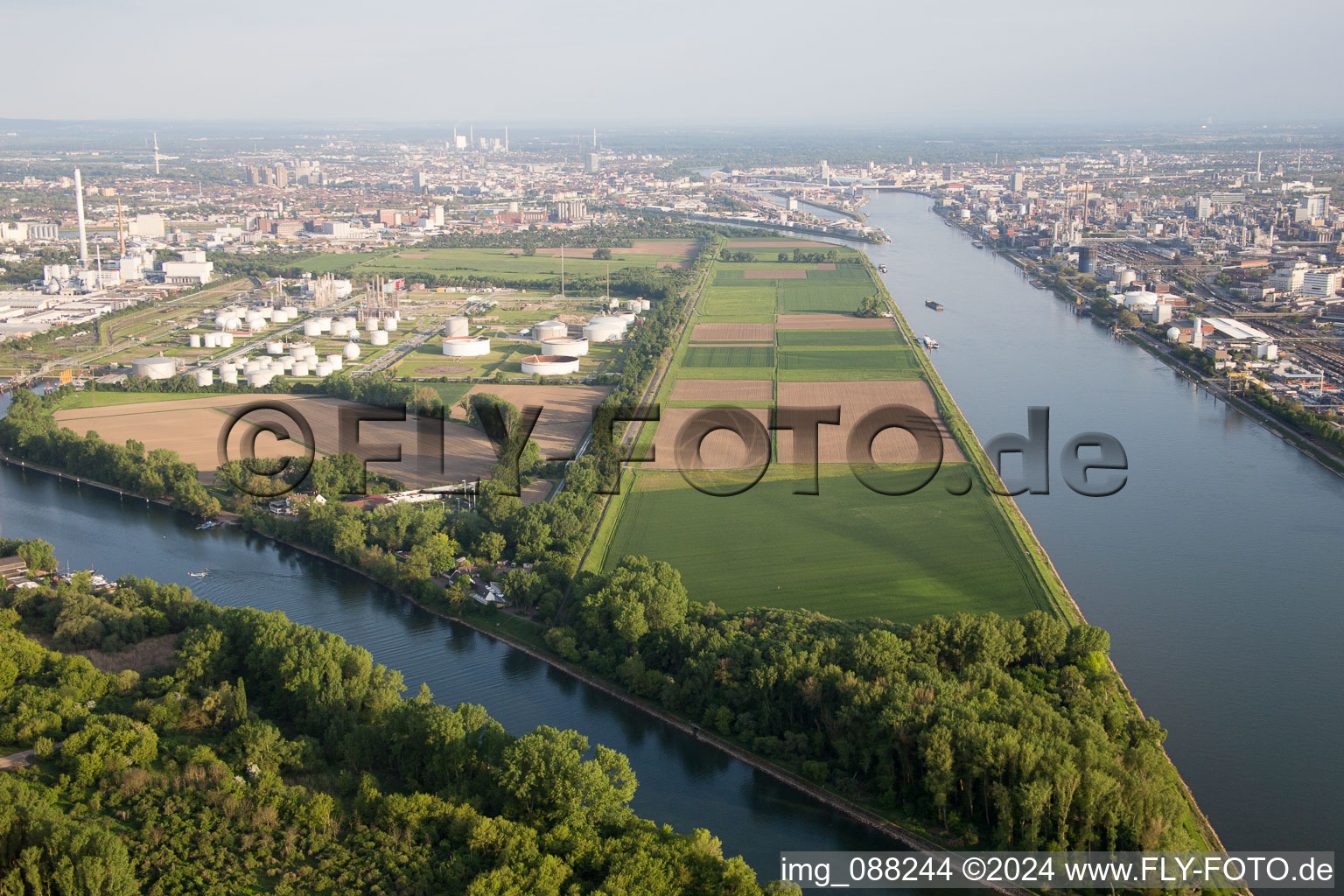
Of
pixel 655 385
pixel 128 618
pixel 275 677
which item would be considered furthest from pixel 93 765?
pixel 655 385

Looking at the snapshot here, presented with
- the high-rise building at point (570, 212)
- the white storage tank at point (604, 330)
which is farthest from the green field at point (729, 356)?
the high-rise building at point (570, 212)

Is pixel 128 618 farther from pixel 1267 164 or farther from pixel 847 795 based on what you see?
pixel 1267 164

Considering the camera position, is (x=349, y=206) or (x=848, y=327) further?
(x=349, y=206)

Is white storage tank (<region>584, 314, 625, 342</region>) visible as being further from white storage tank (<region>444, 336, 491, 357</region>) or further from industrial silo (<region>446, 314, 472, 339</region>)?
industrial silo (<region>446, 314, 472, 339</region>)

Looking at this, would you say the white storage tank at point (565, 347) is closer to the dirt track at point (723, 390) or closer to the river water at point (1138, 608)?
the dirt track at point (723, 390)

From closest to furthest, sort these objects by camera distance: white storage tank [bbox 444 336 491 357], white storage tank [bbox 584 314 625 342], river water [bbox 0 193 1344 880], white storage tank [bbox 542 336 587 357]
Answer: river water [bbox 0 193 1344 880]
white storage tank [bbox 542 336 587 357]
white storage tank [bbox 444 336 491 357]
white storage tank [bbox 584 314 625 342]

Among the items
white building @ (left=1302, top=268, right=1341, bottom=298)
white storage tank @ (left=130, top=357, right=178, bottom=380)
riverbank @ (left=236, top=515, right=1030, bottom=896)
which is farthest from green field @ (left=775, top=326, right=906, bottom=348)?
riverbank @ (left=236, top=515, right=1030, bottom=896)
